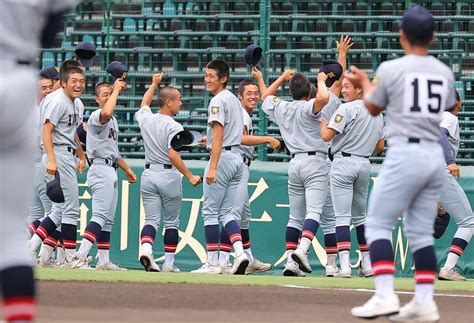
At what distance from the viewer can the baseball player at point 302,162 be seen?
11.7 m

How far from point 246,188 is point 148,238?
1.16 metres

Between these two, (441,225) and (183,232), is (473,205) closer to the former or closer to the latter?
(441,225)

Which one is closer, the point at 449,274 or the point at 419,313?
the point at 419,313

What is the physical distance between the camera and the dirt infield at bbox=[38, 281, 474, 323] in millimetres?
6859

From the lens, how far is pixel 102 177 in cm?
1201

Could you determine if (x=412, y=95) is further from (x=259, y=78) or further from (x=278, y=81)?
(x=259, y=78)

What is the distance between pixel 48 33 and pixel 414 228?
282cm

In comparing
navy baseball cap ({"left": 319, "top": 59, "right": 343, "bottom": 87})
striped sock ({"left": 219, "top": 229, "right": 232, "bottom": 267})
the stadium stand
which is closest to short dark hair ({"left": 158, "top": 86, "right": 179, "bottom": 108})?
striped sock ({"left": 219, "top": 229, "right": 232, "bottom": 267})

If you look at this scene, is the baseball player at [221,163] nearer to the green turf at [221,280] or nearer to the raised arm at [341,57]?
the green turf at [221,280]

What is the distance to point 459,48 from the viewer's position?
Answer: 15320 millimetres

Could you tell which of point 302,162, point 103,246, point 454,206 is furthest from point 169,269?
point 454,206

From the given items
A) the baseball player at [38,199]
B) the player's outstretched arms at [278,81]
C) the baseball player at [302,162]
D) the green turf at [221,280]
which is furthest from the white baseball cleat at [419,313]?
the baseball player at [38,199]

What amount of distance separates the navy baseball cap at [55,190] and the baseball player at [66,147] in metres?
0.12

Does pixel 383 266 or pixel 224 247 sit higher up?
pixel 383 266
